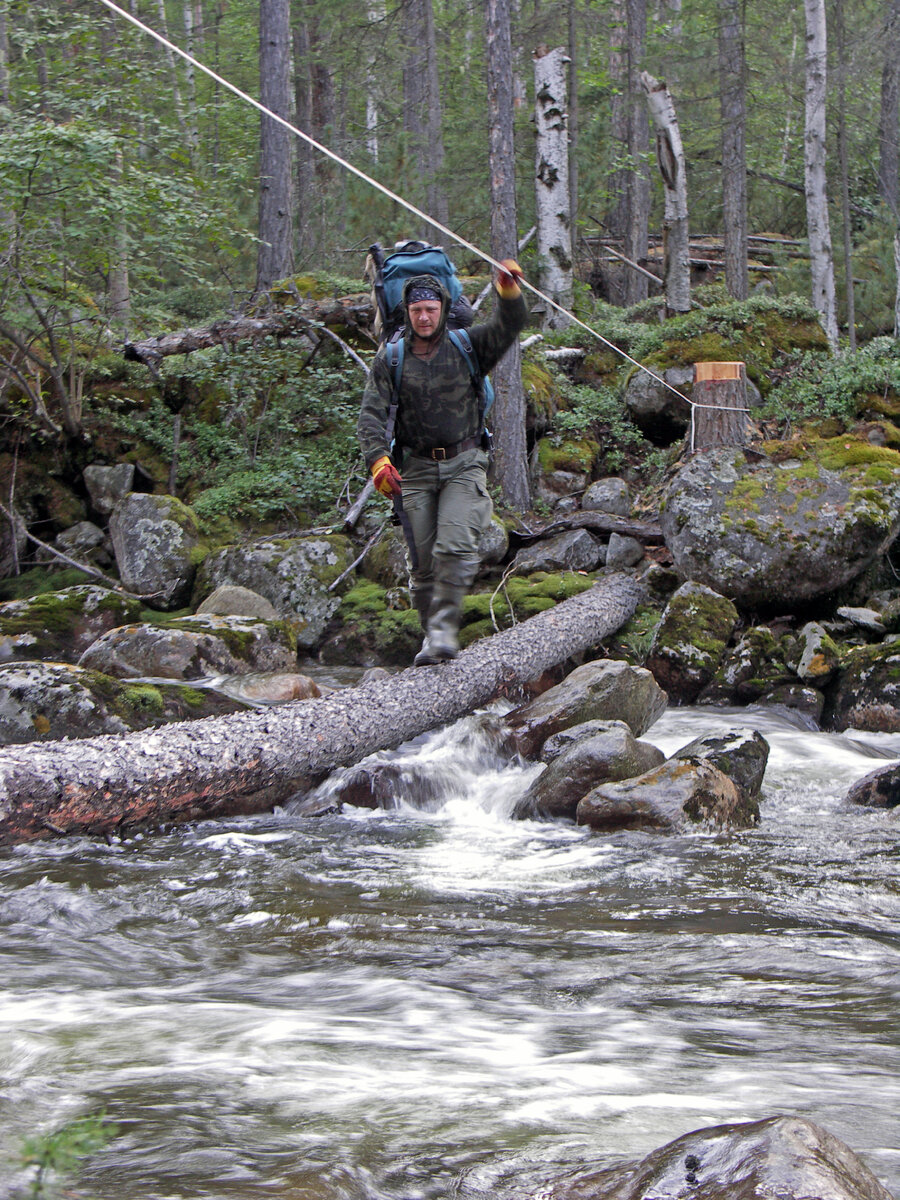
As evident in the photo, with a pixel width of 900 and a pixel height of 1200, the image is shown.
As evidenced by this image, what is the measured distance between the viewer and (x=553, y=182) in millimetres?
17250

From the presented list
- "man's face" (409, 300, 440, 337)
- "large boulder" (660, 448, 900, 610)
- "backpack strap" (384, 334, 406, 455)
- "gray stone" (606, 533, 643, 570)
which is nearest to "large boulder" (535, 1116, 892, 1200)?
"backpack strap" (384, 334, 406, 455)

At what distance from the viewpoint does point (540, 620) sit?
9.12 m

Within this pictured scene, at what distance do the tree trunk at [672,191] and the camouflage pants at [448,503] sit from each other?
10976mm

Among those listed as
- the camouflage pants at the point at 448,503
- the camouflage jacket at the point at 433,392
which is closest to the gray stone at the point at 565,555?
the camouflage pants at the point at 448,503

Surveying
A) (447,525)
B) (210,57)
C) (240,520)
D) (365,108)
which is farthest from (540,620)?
(365,108)

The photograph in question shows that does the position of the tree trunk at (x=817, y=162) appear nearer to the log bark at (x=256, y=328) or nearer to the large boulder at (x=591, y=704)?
the log bark at (x=256, y=328)

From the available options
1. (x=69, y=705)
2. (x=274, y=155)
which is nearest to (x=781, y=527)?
(x=69, y=705)

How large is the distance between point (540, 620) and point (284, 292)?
8518 millimetres

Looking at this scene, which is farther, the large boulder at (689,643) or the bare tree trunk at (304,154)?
the bare tree trunk at (304,154)

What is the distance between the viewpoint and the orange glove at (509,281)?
608 cm

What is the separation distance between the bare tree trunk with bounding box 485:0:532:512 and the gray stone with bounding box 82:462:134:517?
5.17m

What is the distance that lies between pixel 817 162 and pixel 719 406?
8.92m

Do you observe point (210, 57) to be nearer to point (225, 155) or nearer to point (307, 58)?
point (225, 155)

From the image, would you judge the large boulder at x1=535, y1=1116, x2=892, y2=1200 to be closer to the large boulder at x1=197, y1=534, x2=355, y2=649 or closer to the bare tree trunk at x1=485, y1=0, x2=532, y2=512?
the large boulder at x1=197, y1=534, x2=355, y2=649
